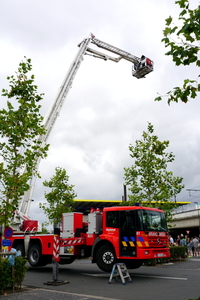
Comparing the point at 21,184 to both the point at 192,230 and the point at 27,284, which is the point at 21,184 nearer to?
the point at 27,284

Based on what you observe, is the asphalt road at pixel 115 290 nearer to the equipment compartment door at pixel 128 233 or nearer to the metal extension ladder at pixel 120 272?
the metal extension ladder at pixel 120 272

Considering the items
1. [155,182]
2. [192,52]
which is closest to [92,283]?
[192,52]

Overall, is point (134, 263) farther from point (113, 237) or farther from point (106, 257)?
point (113, 237)

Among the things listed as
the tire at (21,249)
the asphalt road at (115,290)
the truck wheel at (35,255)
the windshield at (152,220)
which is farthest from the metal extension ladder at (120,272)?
the tire at (21,249)

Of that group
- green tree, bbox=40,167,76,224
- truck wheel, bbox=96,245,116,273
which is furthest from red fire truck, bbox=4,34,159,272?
green tree, bbox=40,167,76,224

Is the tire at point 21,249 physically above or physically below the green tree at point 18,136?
below

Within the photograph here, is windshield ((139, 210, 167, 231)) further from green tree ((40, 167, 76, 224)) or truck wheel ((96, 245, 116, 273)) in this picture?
green tree ((40, 167, 76, 224))

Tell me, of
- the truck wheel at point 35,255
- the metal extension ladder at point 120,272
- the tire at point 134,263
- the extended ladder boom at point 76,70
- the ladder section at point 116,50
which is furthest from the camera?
the ladder section at point 116,50

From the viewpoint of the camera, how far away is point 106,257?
13.5 m

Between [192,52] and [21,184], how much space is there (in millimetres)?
6746

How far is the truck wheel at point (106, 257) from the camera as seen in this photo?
523 inches

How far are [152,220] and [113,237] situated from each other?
5.83 feet

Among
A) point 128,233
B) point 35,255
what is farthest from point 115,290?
point 35,255

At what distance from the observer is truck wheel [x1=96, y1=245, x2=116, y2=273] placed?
523 inches
